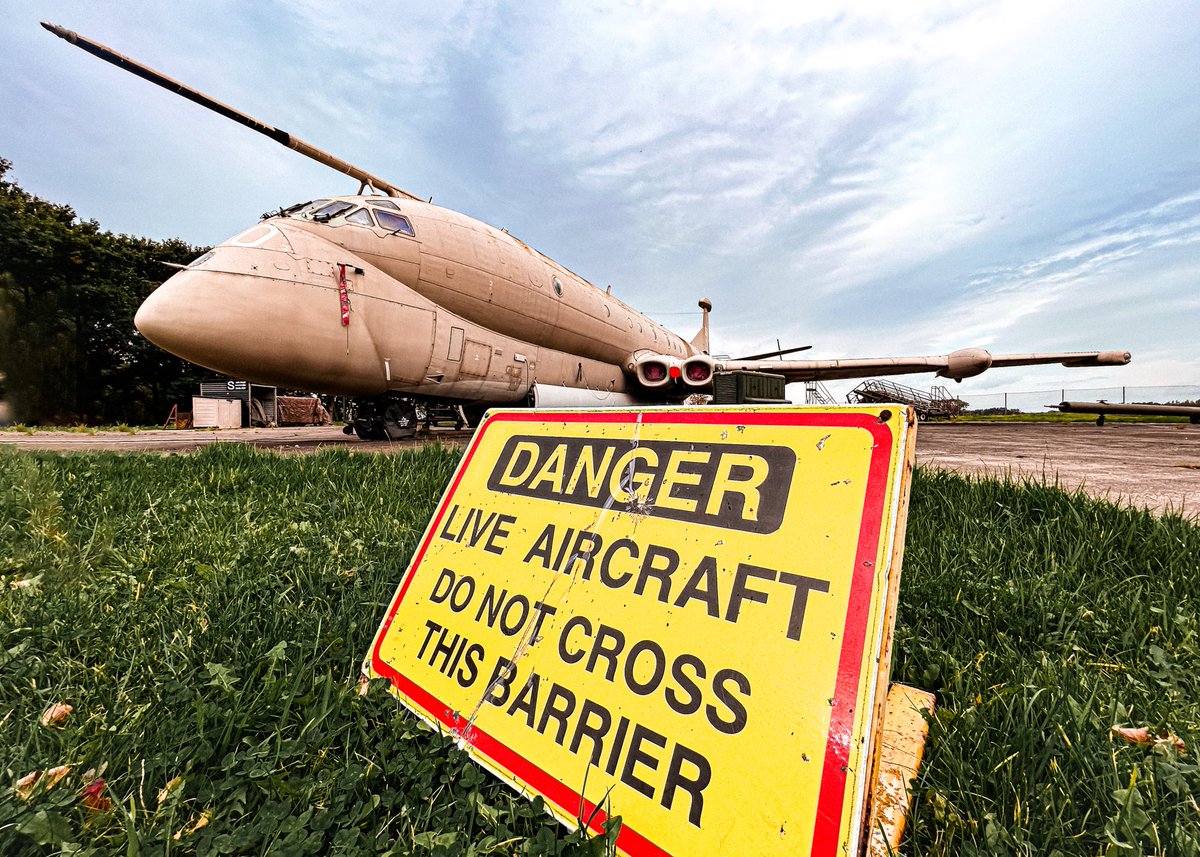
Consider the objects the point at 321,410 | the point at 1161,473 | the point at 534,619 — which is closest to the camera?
the point at 534,619

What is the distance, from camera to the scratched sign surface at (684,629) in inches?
30.0

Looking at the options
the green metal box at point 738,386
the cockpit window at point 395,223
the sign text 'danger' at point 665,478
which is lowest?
the sign text 'danger' at point 665,478

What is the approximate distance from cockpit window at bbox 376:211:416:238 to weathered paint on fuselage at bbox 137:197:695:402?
0.09 metres

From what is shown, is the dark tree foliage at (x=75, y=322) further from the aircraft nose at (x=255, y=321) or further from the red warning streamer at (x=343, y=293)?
the red warning streamer at (x=343, y=293)

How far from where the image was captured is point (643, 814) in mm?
807

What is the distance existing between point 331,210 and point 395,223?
33.4 inches

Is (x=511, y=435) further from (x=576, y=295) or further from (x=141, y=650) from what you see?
(x=576, y=295)

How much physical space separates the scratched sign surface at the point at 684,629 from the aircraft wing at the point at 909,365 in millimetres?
11660

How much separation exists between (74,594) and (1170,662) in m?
3.77

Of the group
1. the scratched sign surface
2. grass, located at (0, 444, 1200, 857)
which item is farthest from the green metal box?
the scratched sign surface

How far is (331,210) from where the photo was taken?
265 inches

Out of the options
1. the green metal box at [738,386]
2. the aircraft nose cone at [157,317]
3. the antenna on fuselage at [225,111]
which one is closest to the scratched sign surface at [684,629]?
the green metal box at [738,386]

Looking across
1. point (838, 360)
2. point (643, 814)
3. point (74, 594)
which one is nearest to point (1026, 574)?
point (643, 814)

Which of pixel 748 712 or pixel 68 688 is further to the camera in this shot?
pixel 68 688
